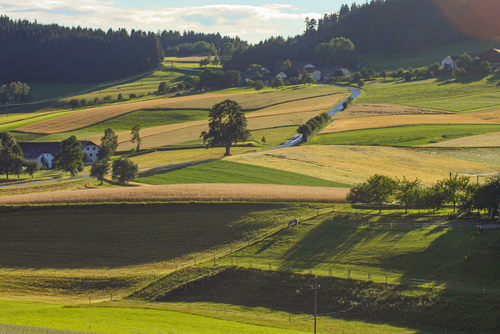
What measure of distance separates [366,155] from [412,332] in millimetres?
61830

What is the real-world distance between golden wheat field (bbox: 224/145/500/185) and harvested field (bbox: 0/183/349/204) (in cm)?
1374

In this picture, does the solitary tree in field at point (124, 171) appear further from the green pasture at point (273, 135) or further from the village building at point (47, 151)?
the green pasture at point (273, 135)

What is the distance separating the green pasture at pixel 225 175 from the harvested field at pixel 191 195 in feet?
27.2

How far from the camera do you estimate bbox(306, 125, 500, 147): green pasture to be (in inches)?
3905

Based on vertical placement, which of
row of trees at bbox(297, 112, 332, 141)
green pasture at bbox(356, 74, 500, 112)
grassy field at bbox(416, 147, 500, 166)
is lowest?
grassy field at bbox(416, 147, 500, 166)

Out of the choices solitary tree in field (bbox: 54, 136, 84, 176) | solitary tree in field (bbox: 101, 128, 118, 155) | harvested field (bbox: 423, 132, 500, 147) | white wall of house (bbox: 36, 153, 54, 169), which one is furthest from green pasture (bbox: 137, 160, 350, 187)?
harvested field (bbox: 423, 132, 500, 147)

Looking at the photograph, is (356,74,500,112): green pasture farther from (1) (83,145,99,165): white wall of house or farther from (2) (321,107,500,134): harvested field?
(1) (83,145,99,165): white wall of house

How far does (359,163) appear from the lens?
8425 cm

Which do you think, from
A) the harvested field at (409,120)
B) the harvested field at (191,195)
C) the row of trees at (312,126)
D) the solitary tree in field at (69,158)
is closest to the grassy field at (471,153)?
the harvested field at (409,120)

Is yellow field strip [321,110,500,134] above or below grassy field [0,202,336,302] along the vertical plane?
above

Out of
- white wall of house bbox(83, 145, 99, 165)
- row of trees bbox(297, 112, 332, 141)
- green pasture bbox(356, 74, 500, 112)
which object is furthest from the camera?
green pasture bbox(356, 74, 500, 112)

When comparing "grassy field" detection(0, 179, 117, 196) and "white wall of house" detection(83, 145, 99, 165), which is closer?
"grassy field" detection(0, 179, 117, 196)

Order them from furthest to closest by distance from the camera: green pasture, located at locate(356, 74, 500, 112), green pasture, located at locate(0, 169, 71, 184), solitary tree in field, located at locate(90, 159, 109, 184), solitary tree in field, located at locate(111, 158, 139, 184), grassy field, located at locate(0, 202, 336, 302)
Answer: green pasture, located at locate(356, 74, 500, 112)
green pasture, located at locate(0, 169, 71, 184)
solitary tree in field, located at locate(90, 159, 109, 184)
solitary tree in field, located at locate(111, 158, 139, 184)
grassy field, located at locate(0, 202, 336, 302)

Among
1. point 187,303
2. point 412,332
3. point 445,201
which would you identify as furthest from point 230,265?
point 445,201
